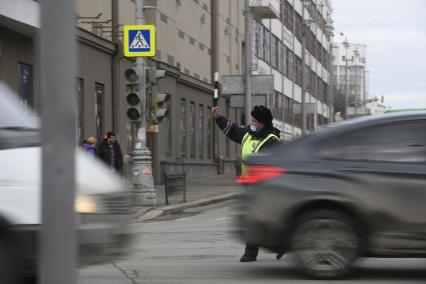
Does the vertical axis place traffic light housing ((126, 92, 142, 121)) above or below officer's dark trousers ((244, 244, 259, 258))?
above

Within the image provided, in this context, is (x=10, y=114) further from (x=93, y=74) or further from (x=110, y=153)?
(x=93, y=74)

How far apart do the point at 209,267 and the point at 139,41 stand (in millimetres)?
10067

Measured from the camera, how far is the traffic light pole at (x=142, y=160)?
18.0m

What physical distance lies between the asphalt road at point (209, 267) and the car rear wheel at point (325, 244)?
0.49 feet

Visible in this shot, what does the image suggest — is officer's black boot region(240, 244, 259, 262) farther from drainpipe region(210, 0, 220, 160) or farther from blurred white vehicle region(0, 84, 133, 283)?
drainpipe region(210, 0, 220, 160)

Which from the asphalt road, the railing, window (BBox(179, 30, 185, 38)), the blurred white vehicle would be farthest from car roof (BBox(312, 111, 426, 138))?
window (BBox(179, 30, 185, 38))

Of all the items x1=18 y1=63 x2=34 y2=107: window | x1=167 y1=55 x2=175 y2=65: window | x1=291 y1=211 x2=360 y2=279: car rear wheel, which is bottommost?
x1=291 y1=211 x2=360 y2=279: car rear wheel

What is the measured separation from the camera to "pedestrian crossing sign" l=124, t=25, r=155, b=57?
58.1 feet

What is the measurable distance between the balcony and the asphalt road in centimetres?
3301

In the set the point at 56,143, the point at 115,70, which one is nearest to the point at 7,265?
the point at 56,143

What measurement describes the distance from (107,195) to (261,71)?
4039 cm

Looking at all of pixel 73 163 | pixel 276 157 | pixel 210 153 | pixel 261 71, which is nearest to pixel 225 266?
pixel 276 157

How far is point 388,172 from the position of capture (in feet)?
24.5

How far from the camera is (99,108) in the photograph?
2420 centimetres
